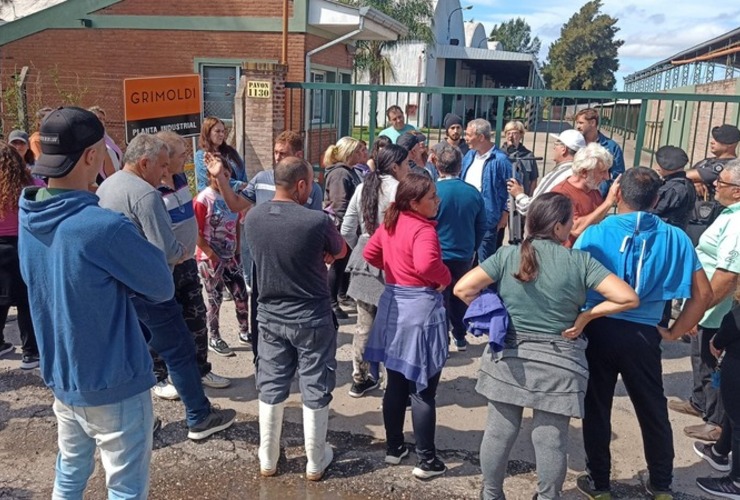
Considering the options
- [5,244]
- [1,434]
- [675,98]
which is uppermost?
[675,98]

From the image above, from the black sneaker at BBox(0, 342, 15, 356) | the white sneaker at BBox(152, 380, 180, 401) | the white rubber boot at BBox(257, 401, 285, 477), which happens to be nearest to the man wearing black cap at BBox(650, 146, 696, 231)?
the white rubber boot at BBox(257, 401, 285, 477)

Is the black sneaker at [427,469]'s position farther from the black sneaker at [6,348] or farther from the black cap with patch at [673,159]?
the black sneaker at [6,348]

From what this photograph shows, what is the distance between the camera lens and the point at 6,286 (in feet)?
15.0

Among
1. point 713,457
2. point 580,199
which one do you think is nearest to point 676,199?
point 580,199

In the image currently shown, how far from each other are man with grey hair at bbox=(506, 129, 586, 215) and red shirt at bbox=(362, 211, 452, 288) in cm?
137

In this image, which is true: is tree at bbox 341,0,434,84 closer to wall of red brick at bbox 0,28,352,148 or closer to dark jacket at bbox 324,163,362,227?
wall of red brick at bbox 0,28,352,148

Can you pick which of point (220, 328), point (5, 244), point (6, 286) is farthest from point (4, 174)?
point (220, 328)

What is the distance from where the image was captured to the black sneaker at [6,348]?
510 centimetres

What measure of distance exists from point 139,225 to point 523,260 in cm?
206

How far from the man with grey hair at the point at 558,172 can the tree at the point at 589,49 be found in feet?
192

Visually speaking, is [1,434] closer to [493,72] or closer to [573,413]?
[573,413]

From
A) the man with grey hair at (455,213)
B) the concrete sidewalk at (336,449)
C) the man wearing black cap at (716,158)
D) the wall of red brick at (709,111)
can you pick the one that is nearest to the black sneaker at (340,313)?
the concrete sidewalk at (336,449)

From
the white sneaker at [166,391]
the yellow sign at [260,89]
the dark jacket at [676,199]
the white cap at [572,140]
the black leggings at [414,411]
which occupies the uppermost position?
the yellow sign at [260,89]

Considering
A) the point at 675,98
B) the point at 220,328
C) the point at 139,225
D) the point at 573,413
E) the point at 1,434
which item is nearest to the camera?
the point at 573,413
